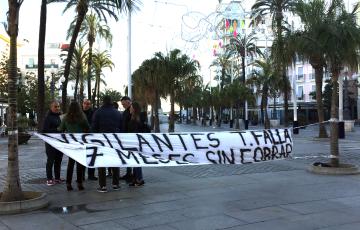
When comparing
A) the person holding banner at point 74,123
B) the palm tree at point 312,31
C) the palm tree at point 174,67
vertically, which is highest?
the palm tree at point 174,67

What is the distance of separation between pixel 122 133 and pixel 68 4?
8041 mm

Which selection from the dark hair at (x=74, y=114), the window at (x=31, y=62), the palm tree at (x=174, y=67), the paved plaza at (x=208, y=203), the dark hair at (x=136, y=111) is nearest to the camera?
the paved plaza at (x=208, y=203)

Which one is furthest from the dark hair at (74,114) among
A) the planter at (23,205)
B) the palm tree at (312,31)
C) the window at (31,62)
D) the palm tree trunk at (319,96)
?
the window at (31,62)

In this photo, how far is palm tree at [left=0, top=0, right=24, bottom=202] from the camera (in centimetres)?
822

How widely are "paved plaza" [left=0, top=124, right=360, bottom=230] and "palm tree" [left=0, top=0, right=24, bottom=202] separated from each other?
650 millimetres

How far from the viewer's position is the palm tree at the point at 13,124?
27.0 feet

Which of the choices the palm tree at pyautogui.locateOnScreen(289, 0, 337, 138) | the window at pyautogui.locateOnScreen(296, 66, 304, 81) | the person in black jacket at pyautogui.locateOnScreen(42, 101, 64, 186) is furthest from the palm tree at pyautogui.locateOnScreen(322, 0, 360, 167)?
the window at pyautogui.locateOnScreen(296, 66, 304, 81)

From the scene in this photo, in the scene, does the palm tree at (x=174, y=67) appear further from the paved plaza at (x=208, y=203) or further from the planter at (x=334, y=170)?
the planter at (x=334, y=170)

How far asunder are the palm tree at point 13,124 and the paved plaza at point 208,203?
65 cm

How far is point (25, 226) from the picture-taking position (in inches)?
275

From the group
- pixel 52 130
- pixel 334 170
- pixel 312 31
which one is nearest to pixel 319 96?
pixel 312 31

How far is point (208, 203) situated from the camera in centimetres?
824

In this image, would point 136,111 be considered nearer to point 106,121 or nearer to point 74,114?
point 106,121

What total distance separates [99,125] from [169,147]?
143 cm
